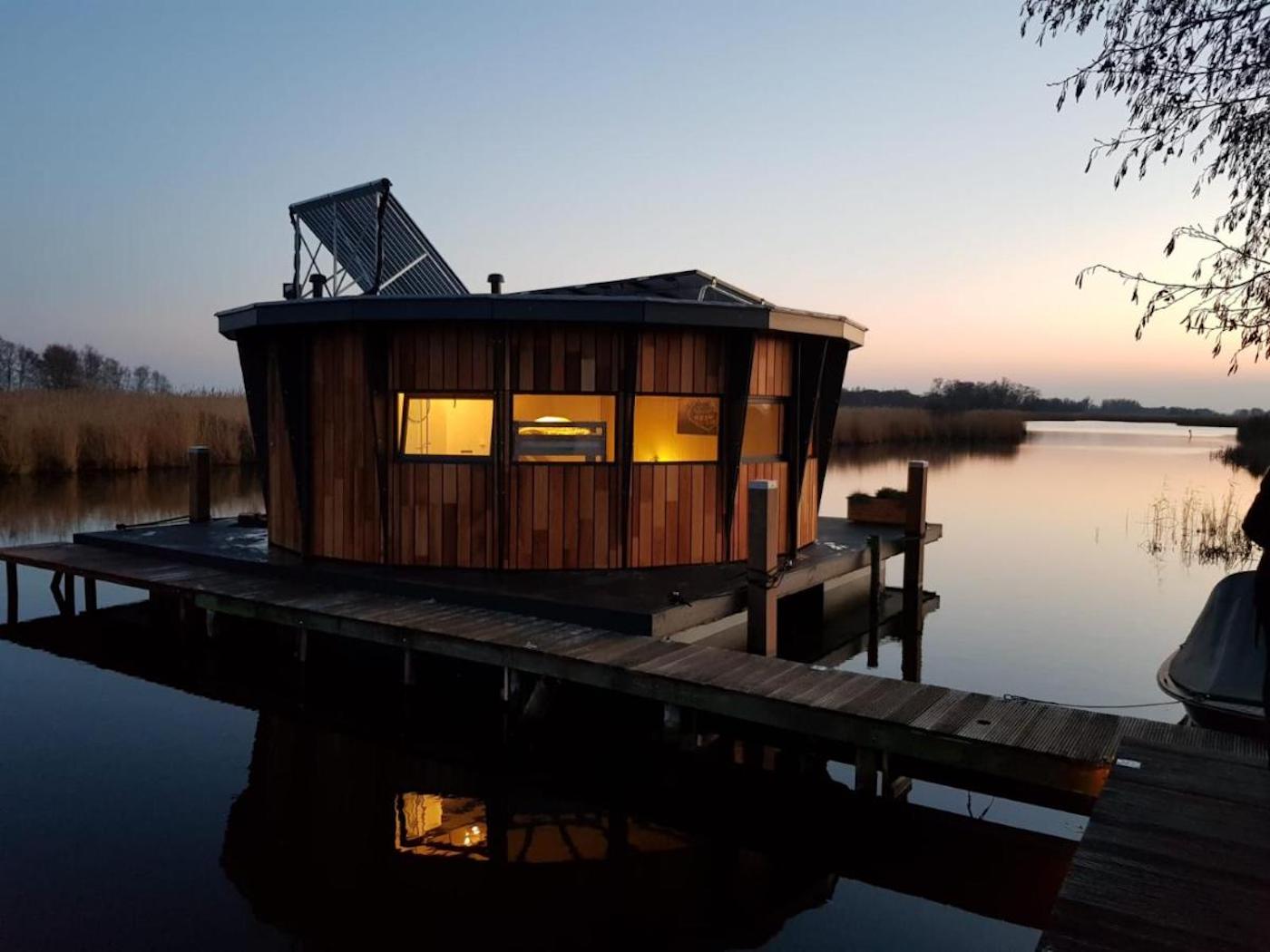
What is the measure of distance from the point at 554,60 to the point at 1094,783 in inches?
610

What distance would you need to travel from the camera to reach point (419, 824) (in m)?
6.07

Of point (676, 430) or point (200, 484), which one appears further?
point (200, 484)

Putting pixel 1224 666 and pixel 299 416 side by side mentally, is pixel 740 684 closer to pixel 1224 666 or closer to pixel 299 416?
pixel 1224 666

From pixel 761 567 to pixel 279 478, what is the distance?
6.40m

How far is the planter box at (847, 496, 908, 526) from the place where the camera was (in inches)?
549

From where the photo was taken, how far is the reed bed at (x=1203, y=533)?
17.7m

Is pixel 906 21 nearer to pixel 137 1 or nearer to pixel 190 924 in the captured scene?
pixel 137 1

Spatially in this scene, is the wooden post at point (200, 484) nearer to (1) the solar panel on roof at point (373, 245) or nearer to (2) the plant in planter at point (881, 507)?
(1) the solar panel on roof at point (373, 245)

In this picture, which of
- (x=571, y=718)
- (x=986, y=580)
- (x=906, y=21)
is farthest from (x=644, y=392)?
(x=986, y=580)

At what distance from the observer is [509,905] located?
502cm

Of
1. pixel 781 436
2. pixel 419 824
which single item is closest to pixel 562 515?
pixel 781 436

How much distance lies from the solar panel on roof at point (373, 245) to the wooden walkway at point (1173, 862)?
380 inches

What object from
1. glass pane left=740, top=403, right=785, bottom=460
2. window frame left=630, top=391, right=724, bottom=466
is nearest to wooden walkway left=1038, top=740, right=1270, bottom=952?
window frame left=630, top=391, right=724, bottom=466

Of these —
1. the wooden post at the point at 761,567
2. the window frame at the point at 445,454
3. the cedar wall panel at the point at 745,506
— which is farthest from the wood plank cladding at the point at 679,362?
the wooden post at the point at 761,567
